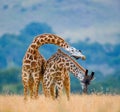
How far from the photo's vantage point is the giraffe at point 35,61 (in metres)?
11.0

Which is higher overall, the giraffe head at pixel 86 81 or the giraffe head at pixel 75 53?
the giraffe head at pixel 75 53

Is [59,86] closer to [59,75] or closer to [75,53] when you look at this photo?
[59,75]

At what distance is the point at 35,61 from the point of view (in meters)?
11.0

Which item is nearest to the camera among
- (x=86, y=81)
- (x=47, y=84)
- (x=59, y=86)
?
(x=59, y=86)

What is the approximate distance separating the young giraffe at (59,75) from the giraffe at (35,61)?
0.16 metres

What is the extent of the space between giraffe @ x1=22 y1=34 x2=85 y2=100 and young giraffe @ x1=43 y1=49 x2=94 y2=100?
0.53 feet

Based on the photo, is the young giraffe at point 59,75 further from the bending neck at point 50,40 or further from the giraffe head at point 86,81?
the bending neck at point 50,40

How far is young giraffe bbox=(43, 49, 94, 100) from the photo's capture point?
35.9 ft

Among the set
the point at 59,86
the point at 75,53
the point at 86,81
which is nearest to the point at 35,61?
the point at 59,86

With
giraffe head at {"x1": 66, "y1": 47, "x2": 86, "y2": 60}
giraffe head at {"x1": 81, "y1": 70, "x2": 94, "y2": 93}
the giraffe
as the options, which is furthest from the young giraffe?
giraffe head at {"x1": 66, "y1": 47, "x2": 86, "y2": 60}

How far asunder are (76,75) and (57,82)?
0.82m

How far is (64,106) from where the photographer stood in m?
8.58

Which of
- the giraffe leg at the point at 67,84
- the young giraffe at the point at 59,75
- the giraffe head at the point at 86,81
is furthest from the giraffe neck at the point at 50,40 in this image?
the giraffe head at the point at 86,81

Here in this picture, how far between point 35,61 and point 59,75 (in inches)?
Result: 24.2
